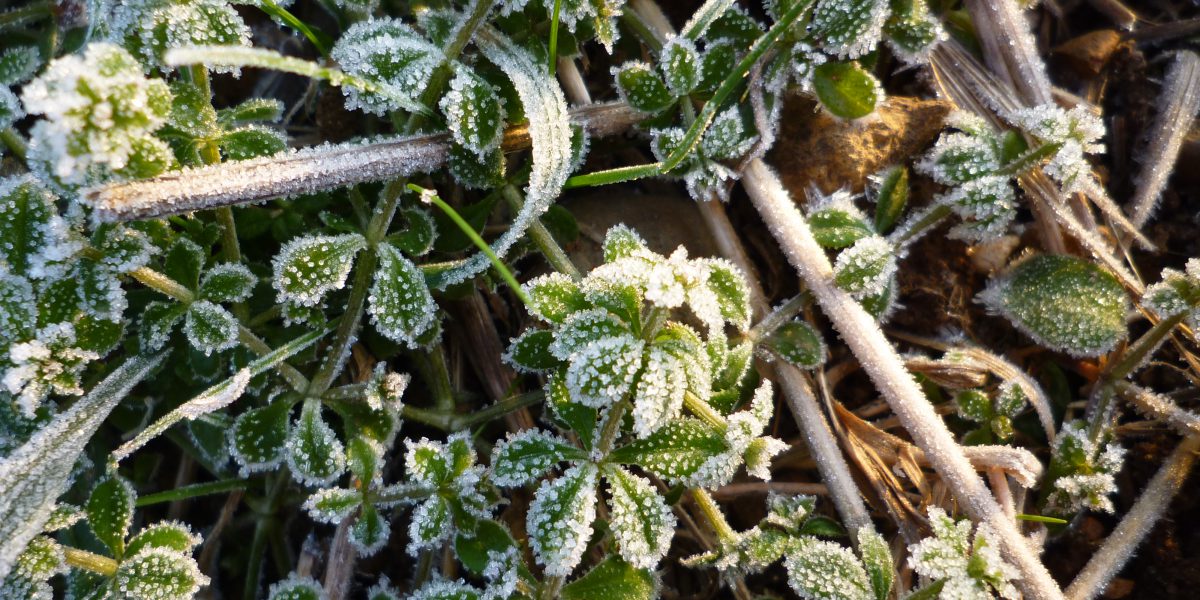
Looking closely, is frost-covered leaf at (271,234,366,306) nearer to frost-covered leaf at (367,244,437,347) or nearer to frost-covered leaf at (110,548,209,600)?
frost-covered leaf at (367,244,437,347)

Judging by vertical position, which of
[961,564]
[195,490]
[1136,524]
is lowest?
[961,564]

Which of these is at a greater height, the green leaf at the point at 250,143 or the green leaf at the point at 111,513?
the green leaf at the point at 250,143

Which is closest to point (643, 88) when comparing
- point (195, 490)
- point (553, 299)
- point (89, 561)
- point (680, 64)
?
point (680, 64)

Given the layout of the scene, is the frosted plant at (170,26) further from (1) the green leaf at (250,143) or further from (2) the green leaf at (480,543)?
(2) the green leaf at (480,543)

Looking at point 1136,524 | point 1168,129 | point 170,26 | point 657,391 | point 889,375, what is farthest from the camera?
point 1168,129

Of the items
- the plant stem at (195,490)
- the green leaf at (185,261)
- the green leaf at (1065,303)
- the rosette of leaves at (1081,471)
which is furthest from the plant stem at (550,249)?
the rosette of leaves at (1081,471)

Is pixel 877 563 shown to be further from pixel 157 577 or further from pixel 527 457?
pixel 157 577
